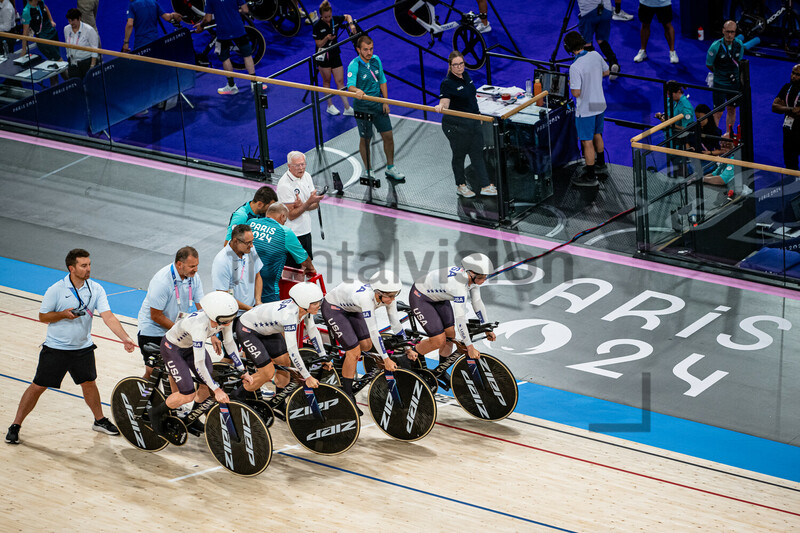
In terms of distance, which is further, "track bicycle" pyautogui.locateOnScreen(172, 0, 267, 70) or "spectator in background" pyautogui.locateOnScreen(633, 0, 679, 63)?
"track bicycle" pyautogui.locateOnScreen(172, 0, 267, 70)

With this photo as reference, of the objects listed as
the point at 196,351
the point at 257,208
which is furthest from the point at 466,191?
the point at 196,351

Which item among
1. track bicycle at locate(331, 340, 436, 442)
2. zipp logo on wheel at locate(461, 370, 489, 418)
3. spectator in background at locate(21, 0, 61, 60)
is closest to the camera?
track bicycle at locate(331, 340, 436, 442)

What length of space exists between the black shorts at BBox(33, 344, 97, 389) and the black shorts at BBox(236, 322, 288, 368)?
54.5 inches

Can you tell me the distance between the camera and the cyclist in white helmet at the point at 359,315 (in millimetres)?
9539

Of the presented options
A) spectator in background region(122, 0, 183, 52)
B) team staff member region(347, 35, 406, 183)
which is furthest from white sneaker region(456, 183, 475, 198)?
spectator in background region(122, 0, 183, 52)

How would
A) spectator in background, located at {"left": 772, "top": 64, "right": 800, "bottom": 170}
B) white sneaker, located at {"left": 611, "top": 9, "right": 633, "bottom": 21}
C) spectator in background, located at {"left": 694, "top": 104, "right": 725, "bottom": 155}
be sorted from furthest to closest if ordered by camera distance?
white sneaker, located at {"left": 611, "top": 9, "right": 633, "bottom": 21} < spectator in background, located at {"left": 772, "top": 64, "right": 800, "bottom": 170} < spectator in background, located at {"left": 694, "top": 104, "right": 725, "bottom": 155}

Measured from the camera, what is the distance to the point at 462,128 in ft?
47.9

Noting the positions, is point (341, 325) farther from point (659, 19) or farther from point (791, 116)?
point (659, 19)

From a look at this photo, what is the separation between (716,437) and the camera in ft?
33.9

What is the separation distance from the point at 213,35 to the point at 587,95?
28.3 feet

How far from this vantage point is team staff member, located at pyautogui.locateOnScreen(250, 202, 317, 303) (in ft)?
35.9

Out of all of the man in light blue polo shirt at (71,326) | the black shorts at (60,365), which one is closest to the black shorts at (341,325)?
the man in light blue polo shirt at (71,326)

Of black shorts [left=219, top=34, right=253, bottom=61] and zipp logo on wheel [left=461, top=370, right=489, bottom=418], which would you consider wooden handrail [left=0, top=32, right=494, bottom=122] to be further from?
zipp logo on wheel [left=461, top=370, right=489, bottom=418]

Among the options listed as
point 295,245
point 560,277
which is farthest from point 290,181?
point 560,277
